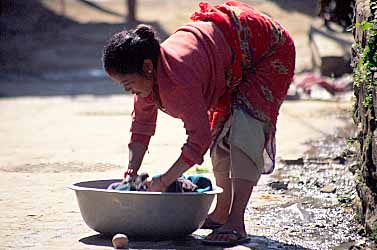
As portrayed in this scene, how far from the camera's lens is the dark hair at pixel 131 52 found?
14.1ft

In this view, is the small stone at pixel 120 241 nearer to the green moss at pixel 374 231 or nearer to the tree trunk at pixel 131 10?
the green moss at pixel 374 231

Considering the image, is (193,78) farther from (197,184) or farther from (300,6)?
(300,6)

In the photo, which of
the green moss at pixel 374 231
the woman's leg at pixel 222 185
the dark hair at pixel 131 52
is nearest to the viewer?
the dark hair at pixel 131 52

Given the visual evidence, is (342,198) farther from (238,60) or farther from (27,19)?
(27,19)

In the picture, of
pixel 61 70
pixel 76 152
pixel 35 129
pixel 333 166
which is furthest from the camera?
pixel 61 70

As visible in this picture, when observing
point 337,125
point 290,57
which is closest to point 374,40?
point 290,57

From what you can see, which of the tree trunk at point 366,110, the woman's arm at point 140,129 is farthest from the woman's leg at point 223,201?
the tree trunk at point 366,110

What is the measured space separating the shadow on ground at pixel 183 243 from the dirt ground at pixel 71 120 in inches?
0.6

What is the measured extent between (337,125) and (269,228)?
14.1 feet

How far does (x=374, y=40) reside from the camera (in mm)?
4480

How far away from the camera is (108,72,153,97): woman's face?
435 centimetres

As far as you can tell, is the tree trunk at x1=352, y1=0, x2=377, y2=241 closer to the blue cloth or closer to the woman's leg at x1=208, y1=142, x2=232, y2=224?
the woman's leg at x1=208, y1=142, x2=232, y2=224

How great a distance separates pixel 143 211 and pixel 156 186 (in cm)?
13

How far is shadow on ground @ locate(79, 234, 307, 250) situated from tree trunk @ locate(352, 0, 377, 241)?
0.44 metres
